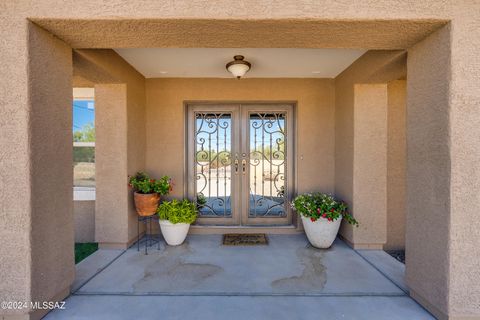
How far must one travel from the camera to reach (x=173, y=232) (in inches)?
149

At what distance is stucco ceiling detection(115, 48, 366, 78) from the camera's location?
321cm

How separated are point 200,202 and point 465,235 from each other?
11.7ft

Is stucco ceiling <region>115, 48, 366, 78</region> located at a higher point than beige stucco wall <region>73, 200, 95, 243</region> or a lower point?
higher

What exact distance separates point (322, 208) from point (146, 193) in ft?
8.35

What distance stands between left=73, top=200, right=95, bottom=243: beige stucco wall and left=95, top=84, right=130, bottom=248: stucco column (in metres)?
0.35

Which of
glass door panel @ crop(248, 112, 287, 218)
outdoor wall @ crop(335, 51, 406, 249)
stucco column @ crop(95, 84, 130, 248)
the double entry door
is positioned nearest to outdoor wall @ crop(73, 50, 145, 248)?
stucco column @ crop(95, 84, 130, 248)

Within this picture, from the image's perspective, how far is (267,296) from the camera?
2502mm

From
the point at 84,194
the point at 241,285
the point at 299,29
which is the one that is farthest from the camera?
the point at 84,194

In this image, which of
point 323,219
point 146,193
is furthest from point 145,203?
point 323,219

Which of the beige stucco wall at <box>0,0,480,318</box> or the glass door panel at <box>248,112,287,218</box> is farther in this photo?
the glass door panel at <box>248,112,287,218</box>

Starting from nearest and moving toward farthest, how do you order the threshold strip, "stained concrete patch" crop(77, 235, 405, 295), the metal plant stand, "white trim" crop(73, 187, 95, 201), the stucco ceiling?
the threshold strip, "stained concrete patch" crop(77, 235, 405, 295), the stucco ceiling, the metal plant stand, "white trim" crop(73, 187, 95, 201)

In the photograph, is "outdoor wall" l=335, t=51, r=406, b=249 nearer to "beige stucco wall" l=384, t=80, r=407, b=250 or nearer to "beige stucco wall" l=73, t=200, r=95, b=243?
"beige stucco wall" l=384, t=80, r=407, b=250

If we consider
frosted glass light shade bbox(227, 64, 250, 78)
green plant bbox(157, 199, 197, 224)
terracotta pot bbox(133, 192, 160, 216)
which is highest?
frosted glass light shade bbox(227, 64, 250, 78)

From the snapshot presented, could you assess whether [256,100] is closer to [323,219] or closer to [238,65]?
[238,65]
